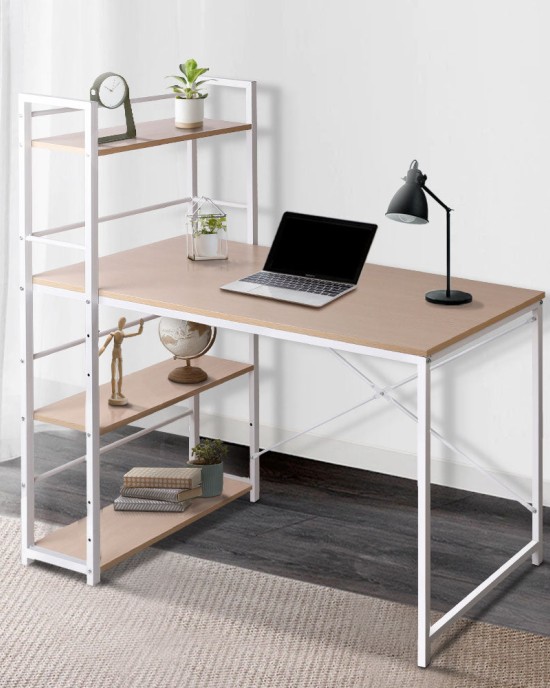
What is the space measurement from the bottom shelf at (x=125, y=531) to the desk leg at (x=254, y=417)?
115mm

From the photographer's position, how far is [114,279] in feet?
10.7

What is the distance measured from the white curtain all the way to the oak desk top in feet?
2.19

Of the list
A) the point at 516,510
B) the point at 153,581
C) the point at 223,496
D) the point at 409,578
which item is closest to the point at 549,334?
the point at 516,510

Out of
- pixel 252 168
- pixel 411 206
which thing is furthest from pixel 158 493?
pixel 411 206

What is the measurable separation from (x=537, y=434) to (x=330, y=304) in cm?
68

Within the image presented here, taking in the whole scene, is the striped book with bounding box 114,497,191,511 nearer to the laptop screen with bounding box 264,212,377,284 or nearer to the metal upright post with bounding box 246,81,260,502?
the metal upright post with bounding box 246,81,260,502

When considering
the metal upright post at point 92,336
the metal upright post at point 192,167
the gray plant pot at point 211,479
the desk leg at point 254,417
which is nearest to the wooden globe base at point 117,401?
the metal upright post at point 92,336

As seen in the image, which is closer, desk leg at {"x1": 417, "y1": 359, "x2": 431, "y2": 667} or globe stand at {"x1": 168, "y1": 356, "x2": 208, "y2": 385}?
desk leg at {"x1": 417, "y1": 359, "x2": 431, "y2": 667}

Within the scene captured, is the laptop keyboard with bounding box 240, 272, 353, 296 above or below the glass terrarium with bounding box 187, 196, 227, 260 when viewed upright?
below

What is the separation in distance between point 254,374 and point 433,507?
2.18 ft

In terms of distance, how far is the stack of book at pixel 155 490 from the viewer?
3.60 m

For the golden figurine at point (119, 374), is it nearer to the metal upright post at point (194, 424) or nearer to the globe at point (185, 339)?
the globe at point (185, 339)

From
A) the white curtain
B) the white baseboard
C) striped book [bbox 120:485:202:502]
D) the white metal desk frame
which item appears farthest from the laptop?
the white curtain

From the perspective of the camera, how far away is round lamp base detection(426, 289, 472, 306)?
3.06 meters
